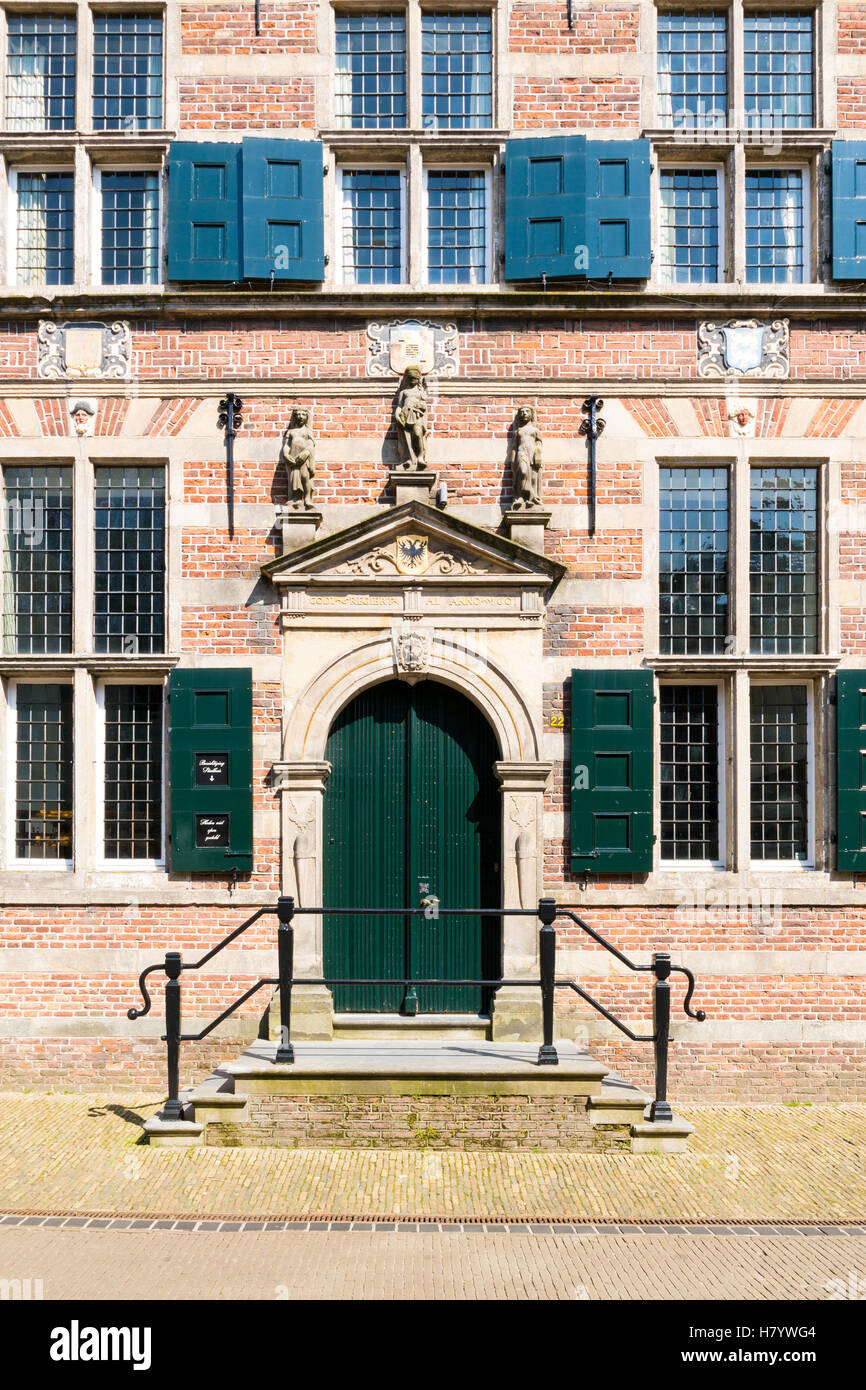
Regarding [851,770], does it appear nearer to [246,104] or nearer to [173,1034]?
[173,1034]

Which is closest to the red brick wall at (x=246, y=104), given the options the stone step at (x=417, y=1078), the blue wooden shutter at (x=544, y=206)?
the blue wooden shutter at (x=544, y=206)

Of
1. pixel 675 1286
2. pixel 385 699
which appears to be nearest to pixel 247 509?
pixel 385 699

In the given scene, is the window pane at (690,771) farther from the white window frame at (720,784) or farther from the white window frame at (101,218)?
the white window frame at (101,218)

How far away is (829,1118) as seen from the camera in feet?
27.4

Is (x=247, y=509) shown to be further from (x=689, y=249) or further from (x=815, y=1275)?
(x=815, y=1275)

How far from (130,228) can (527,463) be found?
392 centimetres

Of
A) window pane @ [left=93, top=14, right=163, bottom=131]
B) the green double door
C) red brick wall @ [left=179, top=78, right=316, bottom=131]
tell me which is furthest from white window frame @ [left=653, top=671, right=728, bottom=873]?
window pane @ [left=93, top=14, right=163, bottom=131]

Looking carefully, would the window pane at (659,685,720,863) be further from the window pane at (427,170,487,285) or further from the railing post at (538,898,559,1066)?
the window pane at (427,170,487,285)

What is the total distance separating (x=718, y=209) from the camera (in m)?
9.44

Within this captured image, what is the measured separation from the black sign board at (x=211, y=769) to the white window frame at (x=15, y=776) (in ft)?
3.57

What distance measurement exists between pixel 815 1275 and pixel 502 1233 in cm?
157

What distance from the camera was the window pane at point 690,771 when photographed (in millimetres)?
9203

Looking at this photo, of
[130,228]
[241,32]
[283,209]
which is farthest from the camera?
[130,228]

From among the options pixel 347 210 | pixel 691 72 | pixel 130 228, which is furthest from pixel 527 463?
pixel 130 228
